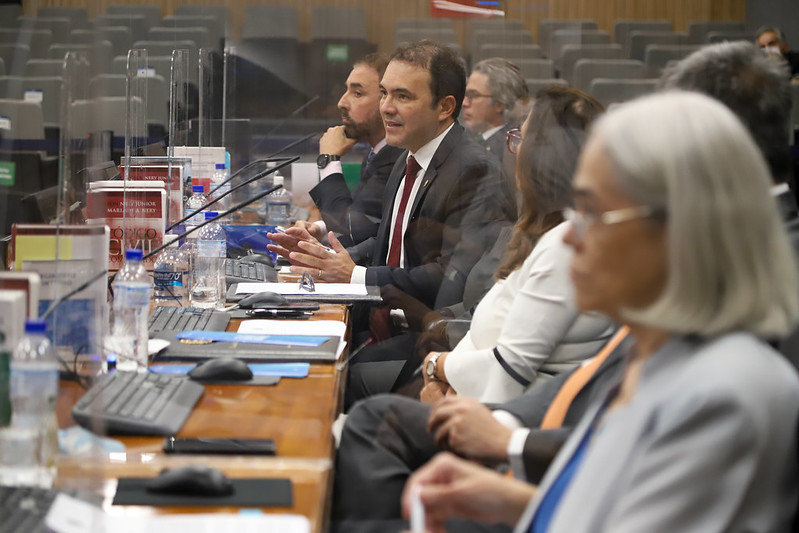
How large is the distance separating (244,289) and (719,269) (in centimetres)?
189

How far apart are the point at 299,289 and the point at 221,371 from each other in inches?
37.3

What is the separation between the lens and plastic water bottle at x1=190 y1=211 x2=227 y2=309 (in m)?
2.54

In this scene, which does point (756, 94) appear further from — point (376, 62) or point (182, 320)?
point (376, 62)

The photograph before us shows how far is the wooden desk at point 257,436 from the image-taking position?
1.22 m

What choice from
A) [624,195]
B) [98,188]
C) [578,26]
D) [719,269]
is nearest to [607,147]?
[624,195]

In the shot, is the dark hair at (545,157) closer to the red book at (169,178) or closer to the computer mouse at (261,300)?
the computer mouse at (261,300)

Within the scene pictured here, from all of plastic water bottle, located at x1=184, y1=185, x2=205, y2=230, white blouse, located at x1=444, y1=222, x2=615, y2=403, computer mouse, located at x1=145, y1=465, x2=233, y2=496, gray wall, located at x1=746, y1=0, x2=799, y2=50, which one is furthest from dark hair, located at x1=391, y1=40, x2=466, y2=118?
gray wall, located at x1=746, y1=0, x2=799, y2=50

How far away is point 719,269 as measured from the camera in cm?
Result: 92

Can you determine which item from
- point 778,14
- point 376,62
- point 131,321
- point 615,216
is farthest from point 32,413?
point 778,14

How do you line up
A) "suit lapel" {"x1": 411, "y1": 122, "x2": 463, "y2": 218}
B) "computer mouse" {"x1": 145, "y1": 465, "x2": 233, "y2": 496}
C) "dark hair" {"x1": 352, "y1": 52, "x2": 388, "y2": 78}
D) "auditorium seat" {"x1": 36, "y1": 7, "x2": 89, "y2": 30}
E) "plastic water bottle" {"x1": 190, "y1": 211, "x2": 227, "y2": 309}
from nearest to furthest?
"computer mouse" {"x1": 145, "y1": 465, "x2": 233, "y2": 496} < "plastic water bottle" {"x1": 190, "y1": 211, "x2": 227, "y2": 309} < "suit lapel" {"x1": 411, "y1": 122, "x2": 463, "y2": 218} < "dark hair" {"x1": 352, "y1": 52, "x2": 388, "y2": 78} < "auditorium seat" {"x1": 36, "y1": 7, "x2": 89, "y2": 30}

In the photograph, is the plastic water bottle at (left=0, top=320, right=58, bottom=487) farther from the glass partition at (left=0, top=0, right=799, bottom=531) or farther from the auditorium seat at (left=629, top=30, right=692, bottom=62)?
the auditorium seat at (left=629, top=30, right=692, bottom=62)

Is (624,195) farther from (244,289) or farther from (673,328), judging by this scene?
(244,289)

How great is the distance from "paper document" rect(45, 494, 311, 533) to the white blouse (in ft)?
2.72

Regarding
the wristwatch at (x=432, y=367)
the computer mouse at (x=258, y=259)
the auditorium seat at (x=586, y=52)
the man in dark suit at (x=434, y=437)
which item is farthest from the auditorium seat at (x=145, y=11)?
the man in dark suit at (x=434, y=437)
